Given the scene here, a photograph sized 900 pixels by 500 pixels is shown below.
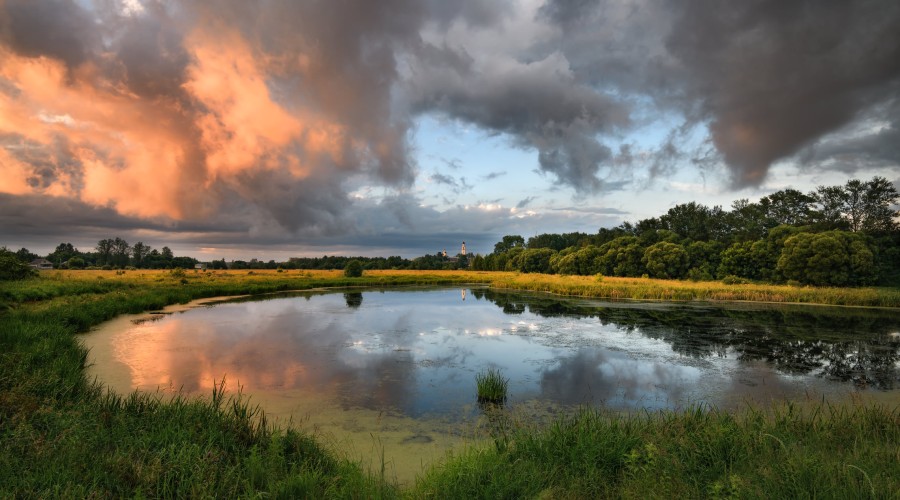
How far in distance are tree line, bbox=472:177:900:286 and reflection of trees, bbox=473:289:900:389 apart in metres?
11.3

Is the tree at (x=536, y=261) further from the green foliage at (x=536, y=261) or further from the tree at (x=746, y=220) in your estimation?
the tree at (x=746, y=220)

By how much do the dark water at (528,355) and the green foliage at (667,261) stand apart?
90.6 ft

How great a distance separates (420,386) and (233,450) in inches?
214

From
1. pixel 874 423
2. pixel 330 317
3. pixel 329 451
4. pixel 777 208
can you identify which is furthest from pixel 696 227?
pixel 329 451

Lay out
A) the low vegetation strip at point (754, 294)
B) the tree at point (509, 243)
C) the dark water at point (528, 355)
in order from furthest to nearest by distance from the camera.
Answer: the tree at point (509, 243)
the low vegetation strip at point (754, 294)
the dark water at point (528, 355)

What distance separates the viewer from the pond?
27.8 feet

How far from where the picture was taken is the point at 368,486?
195 inches

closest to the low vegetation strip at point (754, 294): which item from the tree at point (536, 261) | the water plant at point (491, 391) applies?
the water plant at point (491, 391)

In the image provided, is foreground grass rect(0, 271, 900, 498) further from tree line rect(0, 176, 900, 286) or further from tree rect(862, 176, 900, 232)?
tree rect(862, 176, 900, 232)

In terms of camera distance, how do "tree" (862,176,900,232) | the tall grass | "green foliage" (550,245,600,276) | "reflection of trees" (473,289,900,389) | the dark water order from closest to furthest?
the tall grass < the dark water < "reflection of trees" (473,289,900,389) < "tree" (862,176,900,232) < "green foliage" (550,245,600,276)

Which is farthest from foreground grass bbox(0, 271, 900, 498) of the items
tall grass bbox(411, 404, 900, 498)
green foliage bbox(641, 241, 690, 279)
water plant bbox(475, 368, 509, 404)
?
green foliage bbox(641, 241, 690, 279)

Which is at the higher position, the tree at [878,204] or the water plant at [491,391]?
the tree at [878,204]

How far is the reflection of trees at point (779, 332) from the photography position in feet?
41.9

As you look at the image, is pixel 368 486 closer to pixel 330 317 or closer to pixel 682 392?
pixel 682 392
